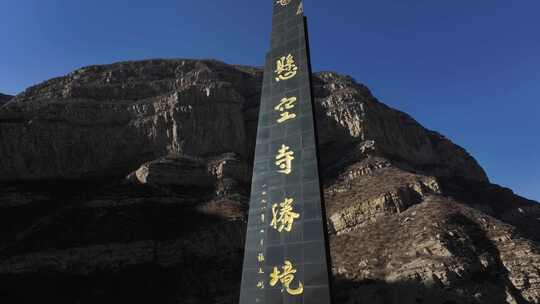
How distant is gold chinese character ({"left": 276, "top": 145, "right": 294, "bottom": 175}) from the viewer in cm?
1017

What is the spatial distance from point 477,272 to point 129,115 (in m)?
46.0

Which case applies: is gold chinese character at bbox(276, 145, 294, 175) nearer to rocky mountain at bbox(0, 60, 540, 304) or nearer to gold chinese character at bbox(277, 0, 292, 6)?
gold chinese character at bbox(277, 0, 292, 6)

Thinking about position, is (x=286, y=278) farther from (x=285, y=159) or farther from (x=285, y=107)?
(x=285, y=107)

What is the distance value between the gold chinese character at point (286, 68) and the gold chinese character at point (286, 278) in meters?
5.42

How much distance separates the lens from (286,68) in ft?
39.2

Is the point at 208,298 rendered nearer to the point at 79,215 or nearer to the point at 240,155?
the point at 79,215

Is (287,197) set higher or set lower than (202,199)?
lower

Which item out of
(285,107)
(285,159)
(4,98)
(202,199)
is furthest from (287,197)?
(4,98)

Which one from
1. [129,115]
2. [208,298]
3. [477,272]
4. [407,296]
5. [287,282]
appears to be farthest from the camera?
[129,115]

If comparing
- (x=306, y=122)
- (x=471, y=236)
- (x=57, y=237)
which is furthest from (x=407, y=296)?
(x=57, y=237)

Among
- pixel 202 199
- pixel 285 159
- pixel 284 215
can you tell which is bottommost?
pixel 284 215

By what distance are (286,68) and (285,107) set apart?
55.3 inches

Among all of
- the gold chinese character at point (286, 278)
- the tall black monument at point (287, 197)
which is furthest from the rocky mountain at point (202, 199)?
the gold chinese character at point (286, 278)

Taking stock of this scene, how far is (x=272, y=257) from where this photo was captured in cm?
920
